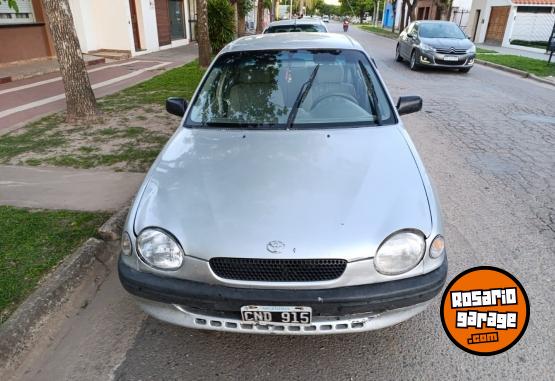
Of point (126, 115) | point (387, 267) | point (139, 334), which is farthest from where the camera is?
point (126, 115)

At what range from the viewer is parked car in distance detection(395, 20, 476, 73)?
39.0 ft

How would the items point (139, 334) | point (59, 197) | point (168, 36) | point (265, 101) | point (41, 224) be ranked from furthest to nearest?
point (168, 36)
point (59, 197)
point (41, 224)
point (265, 101)
point (139, 334)

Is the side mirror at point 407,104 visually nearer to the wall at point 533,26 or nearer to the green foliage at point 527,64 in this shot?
the green foliage at point 527,64

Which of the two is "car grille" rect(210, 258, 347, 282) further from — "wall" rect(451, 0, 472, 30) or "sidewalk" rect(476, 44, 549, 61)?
"wall" rect(451, 0, 472, 30)

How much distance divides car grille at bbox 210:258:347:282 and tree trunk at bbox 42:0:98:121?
5733mm

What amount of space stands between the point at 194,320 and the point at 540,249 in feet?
9.44

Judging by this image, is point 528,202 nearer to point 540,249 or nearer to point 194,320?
point 540,249

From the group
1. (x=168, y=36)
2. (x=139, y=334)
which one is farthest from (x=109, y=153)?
(x=168, y=36)

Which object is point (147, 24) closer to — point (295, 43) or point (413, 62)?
point (413, 62)

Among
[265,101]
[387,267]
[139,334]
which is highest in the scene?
[265,101]

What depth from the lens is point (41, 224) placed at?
356 centimetres

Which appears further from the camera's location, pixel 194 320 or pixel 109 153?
pixel 109 153

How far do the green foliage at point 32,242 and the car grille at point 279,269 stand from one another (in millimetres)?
1547

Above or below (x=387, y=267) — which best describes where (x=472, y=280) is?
below
